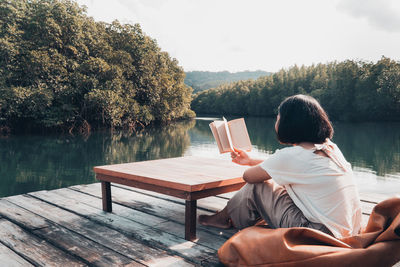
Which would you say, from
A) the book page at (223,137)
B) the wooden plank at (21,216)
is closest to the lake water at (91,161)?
the wooden plank at (21,216)

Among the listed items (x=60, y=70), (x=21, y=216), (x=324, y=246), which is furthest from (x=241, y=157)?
(x=60, y=70)

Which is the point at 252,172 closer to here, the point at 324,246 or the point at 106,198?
the point at 324,246

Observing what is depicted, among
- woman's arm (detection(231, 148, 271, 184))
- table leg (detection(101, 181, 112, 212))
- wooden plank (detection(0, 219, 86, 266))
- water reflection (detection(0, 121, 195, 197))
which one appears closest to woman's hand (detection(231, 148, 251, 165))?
woman's arm (detection(231, 148, 271, 184))

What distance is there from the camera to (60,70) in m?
18.2

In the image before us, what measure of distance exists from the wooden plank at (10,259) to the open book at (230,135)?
4.60ft

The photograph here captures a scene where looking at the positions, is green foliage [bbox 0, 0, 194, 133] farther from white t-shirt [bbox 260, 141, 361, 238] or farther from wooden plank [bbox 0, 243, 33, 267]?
white t-shirt [bbox 260, 141, 361, 238]

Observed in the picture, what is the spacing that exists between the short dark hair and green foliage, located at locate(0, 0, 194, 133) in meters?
17.2

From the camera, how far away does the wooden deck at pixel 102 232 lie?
2.00m

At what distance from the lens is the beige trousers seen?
1.82 metres

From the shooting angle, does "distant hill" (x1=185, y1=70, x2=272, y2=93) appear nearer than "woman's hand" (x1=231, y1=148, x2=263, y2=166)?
No

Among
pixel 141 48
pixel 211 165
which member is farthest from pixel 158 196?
pixel 141 48

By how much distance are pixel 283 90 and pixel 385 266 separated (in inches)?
1850

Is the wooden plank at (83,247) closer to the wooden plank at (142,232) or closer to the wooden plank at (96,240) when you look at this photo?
the wooden plank at (96,240)

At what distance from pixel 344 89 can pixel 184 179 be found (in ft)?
116
